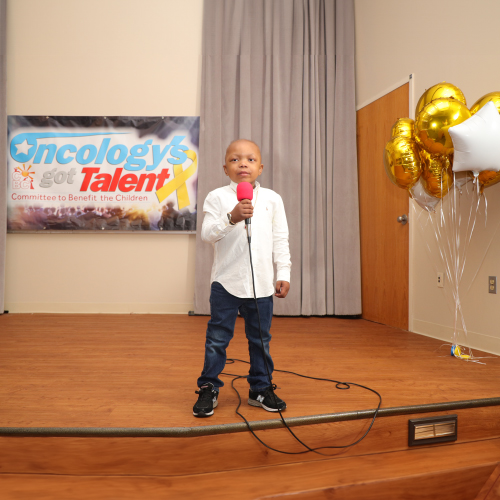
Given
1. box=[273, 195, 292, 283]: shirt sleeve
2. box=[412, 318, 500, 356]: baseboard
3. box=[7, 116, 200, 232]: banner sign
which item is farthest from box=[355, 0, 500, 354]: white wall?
box=[7, 116, 200, 232]: banner sign

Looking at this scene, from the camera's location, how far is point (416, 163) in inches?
97.0

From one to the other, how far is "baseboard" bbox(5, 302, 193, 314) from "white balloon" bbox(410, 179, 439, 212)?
2305mm

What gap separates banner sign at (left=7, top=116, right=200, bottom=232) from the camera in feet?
13.5

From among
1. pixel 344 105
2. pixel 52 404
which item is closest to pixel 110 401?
pixel 52 404

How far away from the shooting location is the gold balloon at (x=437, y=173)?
2383 mm

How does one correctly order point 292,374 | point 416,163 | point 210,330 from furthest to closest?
1. point 416,163
2. point 292,374
3. point 210,330

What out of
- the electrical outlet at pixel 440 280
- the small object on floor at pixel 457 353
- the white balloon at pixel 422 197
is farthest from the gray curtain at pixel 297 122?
the small object on floor at pixel 457 353

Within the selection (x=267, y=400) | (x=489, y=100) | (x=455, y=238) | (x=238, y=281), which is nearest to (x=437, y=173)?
(x=489, y=100)

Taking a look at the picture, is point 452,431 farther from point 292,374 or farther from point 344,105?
point 344,105

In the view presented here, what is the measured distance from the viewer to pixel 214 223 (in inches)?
64.0

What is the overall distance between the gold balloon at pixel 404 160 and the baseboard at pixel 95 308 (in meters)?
2.34

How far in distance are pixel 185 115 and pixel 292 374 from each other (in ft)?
9.33

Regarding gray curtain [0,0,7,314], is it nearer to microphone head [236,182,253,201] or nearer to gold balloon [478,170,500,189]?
microphone head [236,182,253,201]

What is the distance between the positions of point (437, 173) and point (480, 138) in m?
0.36
